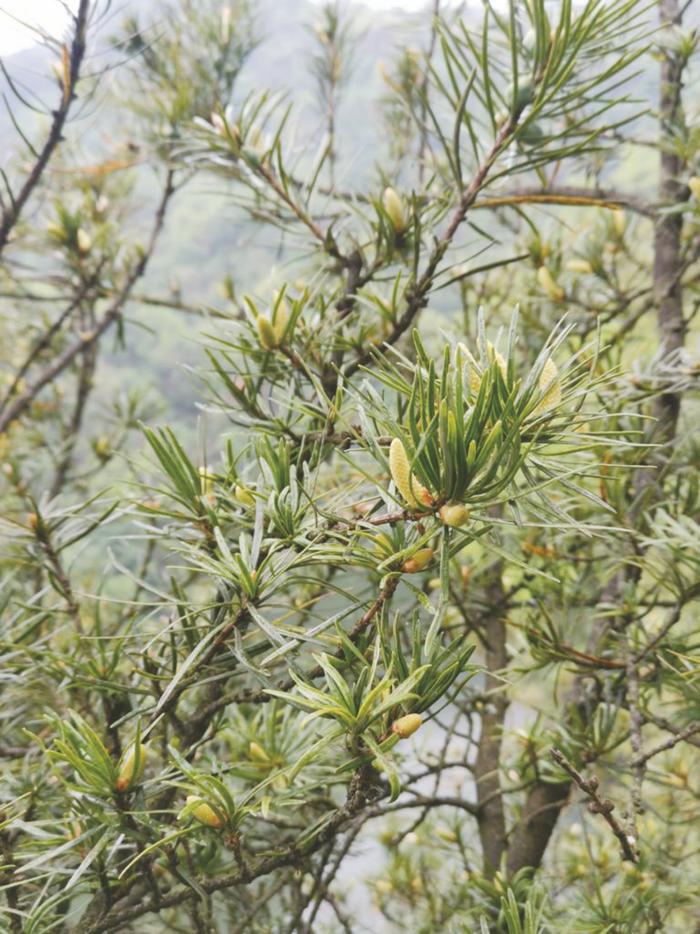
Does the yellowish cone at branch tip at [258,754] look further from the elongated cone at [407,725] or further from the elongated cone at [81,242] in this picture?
the elongated cone at [81,242]

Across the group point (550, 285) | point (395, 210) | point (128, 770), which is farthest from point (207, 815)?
point (550, 285)

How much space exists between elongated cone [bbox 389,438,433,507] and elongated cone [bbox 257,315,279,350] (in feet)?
0.49

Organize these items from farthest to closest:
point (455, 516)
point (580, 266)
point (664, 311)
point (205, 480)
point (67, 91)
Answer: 1. point (580, 266)
2. point (664, 311)
3. point (67, 91)
4. point (205, 480)
5. point (455, 516)

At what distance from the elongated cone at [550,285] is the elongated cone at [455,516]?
503 millimetres

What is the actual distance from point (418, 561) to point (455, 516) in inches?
1.1

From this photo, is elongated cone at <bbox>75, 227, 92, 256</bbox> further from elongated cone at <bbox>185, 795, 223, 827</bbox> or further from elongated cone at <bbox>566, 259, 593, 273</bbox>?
elongated cone at <bbox>185, 795, 223, 827</bbox>

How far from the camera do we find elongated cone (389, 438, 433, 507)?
231 millimetres

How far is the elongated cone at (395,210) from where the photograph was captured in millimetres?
402

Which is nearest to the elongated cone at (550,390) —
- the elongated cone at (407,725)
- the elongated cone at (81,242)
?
the elongated cone at (407,725)

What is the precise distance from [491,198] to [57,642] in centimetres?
62

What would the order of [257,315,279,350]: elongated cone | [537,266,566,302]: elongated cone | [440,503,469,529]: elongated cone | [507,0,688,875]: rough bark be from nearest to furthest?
[440,503,469,529]: elongated cone → [257,315,279,350]: elongated cone → [507,0,688,875]: rough bark → [537,266,566,302]: elongated cone

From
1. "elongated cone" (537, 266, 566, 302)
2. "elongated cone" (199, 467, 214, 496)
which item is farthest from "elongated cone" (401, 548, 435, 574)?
"elongated cone" (537, 266, 566, 302)

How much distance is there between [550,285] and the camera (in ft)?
2.21

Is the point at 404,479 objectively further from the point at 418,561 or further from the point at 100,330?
the point at 100,330
